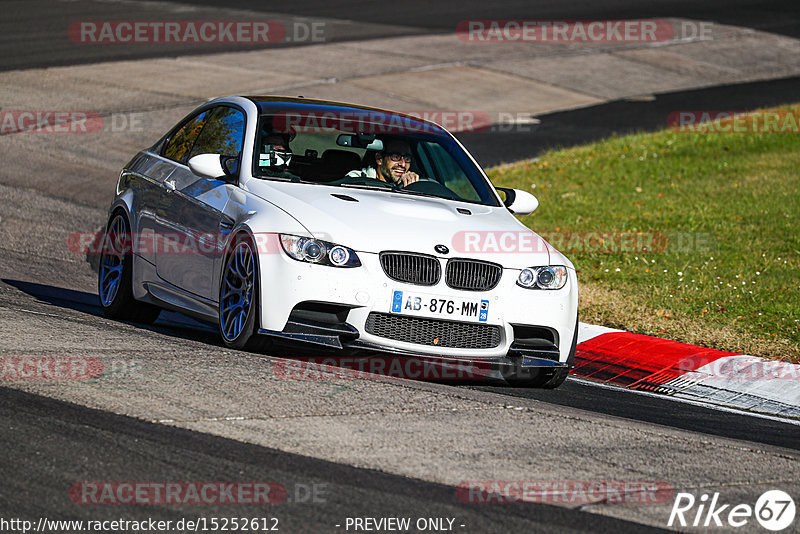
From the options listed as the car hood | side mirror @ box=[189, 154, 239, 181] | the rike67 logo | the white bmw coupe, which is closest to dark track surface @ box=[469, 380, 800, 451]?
the white bmw coupe

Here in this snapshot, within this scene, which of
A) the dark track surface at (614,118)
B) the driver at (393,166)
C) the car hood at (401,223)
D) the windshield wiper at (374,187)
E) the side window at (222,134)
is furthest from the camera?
the dark track surface at (614,118)

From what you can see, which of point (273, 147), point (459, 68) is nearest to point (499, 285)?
point (273, 147)

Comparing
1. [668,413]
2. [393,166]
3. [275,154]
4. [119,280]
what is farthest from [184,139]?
[668,413]

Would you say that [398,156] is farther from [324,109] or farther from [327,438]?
[327,438]

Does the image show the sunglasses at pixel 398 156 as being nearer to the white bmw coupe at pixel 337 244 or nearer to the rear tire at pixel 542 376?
the white bmw coupe at pixel 337 244

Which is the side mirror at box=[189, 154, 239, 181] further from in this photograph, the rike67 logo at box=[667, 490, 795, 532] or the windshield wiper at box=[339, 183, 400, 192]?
the rike67 logo at box=[667, 490, 795, 532]

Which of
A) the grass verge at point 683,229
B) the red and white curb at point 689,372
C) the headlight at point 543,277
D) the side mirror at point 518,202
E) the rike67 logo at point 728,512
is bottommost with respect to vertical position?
the grass verge at point 683,229

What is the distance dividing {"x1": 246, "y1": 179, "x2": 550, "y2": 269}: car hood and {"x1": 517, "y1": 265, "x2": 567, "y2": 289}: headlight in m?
0.05

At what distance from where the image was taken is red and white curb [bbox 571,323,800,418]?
866 cm

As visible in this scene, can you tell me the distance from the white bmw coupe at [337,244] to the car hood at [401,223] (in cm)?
1

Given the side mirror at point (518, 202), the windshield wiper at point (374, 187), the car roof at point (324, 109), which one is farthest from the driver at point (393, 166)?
the side mirror at point (518, 202)

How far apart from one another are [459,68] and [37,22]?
31.0ft

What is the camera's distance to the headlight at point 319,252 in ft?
24.0

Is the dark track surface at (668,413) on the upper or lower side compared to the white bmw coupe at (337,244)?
lower
